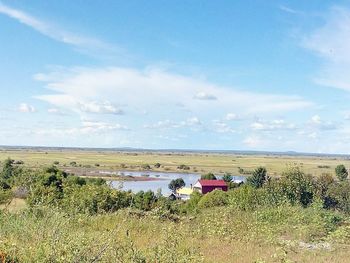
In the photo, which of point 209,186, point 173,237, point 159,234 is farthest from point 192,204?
point 173,237

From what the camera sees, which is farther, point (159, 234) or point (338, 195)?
point (338, 195)

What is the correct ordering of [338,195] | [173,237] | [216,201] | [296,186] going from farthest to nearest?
[338,195]
[216,201]
[296,186]
[173,237]

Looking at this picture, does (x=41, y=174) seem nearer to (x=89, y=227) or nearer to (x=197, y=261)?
(x=89, y=227)

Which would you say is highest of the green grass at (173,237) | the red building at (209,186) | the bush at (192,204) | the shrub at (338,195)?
the green grass at (173,237)

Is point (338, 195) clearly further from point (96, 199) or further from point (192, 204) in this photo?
point (96, 199)

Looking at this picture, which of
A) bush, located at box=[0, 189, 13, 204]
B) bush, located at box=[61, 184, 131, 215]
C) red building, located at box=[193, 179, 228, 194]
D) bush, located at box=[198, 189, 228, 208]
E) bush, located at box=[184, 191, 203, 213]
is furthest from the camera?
red building, located at box=[193, 179, 228, 194]

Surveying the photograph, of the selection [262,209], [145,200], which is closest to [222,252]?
[262,209]

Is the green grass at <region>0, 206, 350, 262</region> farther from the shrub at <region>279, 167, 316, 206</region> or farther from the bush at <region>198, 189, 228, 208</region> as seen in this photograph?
the bush at <region>198, 189, 228, 208</region>

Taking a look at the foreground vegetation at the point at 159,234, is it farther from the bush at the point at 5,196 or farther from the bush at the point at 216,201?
the bush at the point at 216,201

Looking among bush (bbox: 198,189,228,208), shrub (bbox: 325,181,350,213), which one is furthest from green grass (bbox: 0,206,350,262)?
shrub (bbox: 325,181,350,213)

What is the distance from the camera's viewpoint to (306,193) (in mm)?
22172

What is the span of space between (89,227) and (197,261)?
414 cm

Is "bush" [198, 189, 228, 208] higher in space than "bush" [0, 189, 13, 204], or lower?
lower

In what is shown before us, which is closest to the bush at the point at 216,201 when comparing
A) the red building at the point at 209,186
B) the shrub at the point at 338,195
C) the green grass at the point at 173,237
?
the shrub at the point at 338,195
